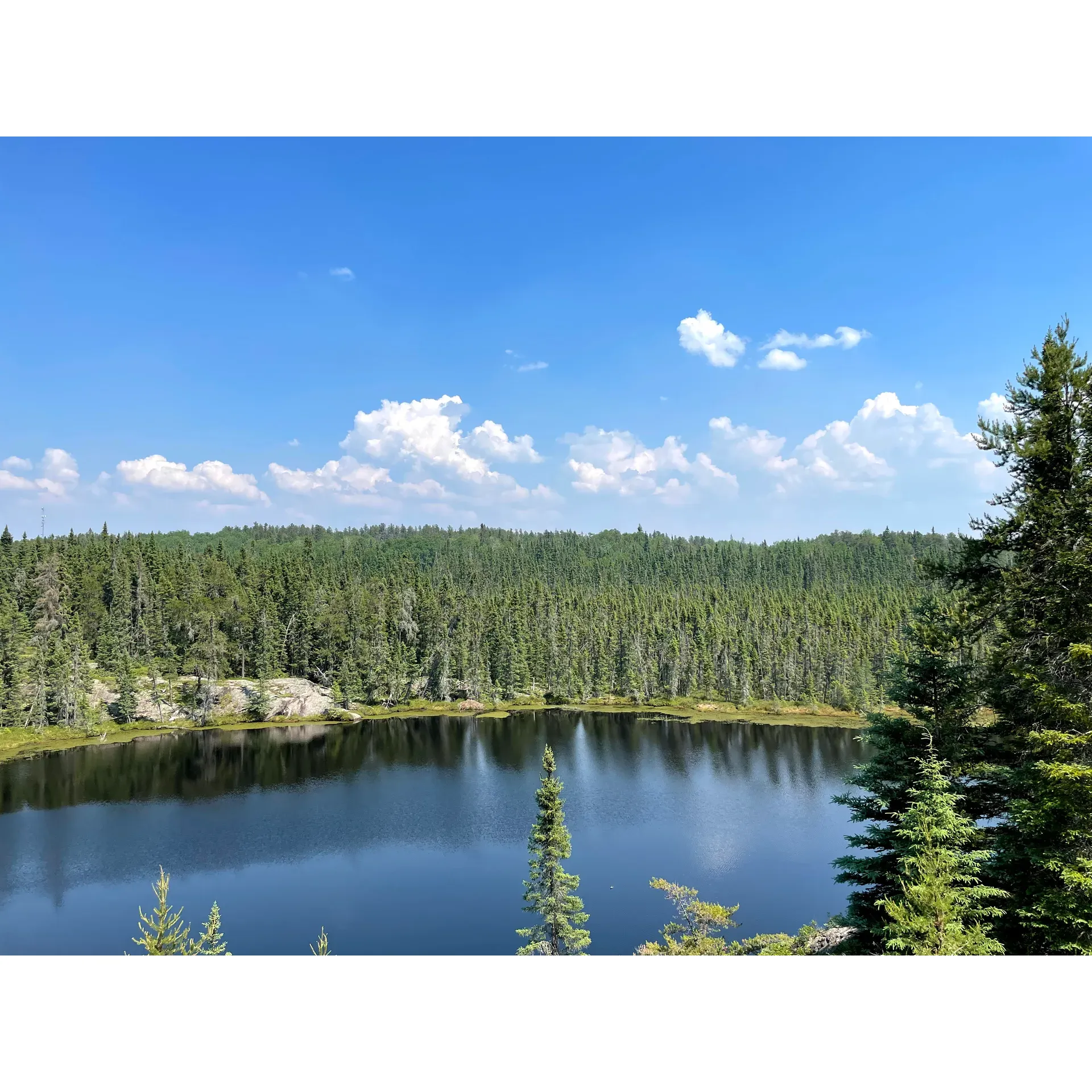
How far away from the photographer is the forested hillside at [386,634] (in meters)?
72.8

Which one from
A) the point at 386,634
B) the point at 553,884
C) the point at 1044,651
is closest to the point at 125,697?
the point at 386,634

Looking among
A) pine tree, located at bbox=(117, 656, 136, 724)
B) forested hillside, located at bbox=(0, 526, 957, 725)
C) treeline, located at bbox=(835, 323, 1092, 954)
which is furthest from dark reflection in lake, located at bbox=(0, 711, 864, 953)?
forested hillside, located at bbox=(0, 526, 957, 725)

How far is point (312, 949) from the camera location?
24.4 m

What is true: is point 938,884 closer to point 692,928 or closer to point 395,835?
point 692,928

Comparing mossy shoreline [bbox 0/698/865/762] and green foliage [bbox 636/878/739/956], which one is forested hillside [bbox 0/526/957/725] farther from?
green foliage [bbox 636/878/739/956]

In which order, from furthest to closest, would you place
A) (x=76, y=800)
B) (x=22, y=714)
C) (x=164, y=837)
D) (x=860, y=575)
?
(x=860, y=575), (x=22, y=714), (x=76, y=800), (x=164, y=837)

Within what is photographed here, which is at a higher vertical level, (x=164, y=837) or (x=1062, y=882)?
(x=1062, y=882)

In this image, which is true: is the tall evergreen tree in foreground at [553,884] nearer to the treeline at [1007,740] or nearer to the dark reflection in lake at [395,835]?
the dark reflection in lake at [395,835]

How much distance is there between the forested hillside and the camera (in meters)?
72.8

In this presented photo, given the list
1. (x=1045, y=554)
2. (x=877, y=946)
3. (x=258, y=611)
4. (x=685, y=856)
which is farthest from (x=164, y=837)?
(x=258, y=611)

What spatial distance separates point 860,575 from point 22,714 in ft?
517

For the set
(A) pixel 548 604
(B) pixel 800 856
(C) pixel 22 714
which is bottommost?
(B) pixel 800 856

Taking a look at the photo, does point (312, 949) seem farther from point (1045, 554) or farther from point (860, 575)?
point (860, 575)

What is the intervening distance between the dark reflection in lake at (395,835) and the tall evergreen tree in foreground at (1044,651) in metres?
14.7
